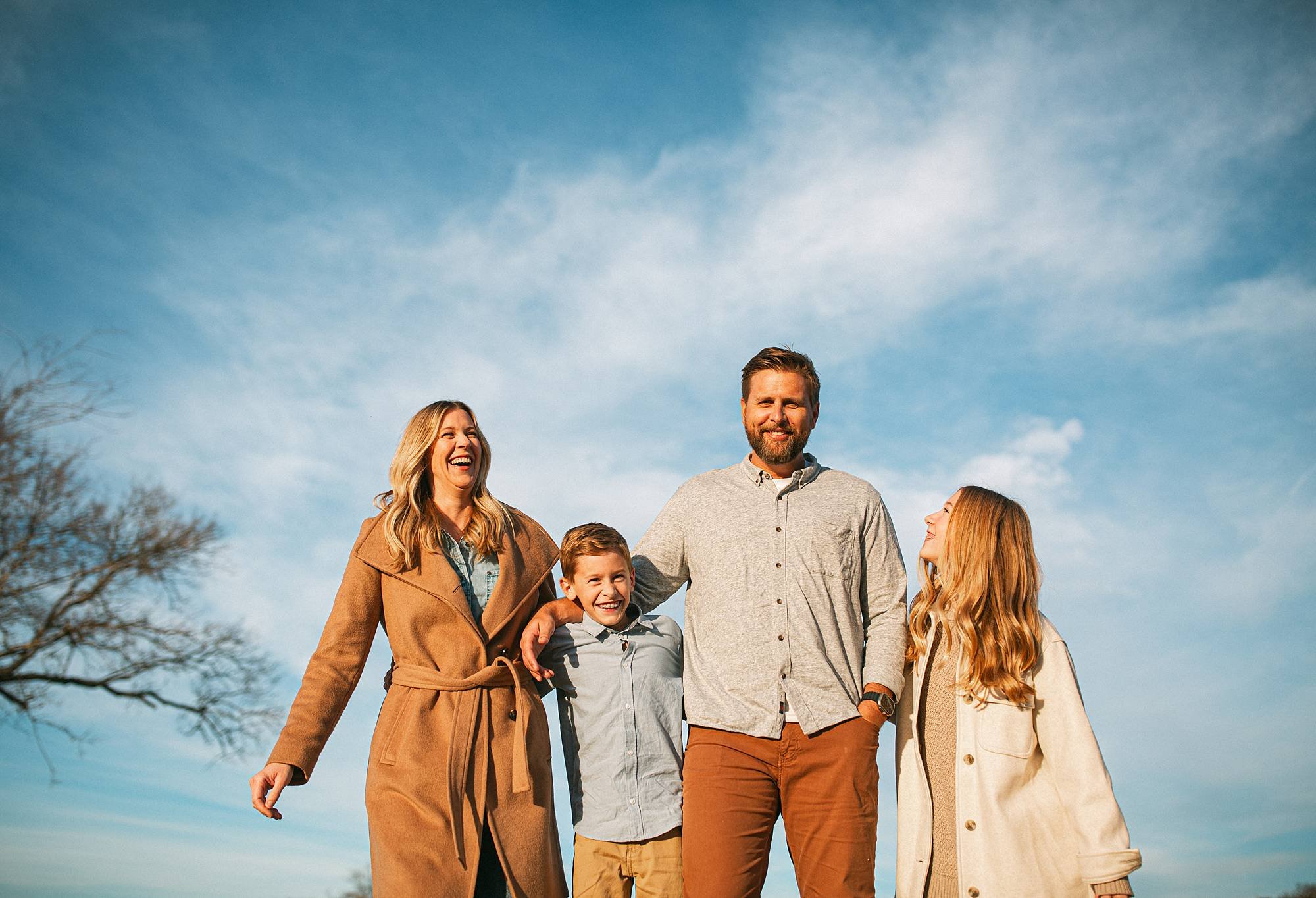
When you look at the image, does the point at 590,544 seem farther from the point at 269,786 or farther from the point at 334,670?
the point at 269,786

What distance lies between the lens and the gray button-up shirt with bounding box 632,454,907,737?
3428 mm

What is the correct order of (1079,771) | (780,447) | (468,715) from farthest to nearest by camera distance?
(780,447) → (468,715) → (1079,771)

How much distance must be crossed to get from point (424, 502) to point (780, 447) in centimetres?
142

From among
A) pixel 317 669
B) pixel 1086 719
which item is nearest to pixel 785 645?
pixel 1086 719

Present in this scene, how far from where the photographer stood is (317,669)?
11.3 ft

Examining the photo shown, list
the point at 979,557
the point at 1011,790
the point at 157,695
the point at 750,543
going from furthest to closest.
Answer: the point at 157,695
the point at 750,543
the point at 979,557
the point at 1011,790

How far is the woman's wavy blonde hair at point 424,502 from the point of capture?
11.5 feet

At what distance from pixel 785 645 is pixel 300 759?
1.78 meters

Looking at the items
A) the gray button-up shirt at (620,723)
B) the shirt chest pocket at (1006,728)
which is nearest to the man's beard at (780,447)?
the gray button-up shirt at (620,723)

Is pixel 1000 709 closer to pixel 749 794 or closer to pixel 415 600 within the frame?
pixel 749 794

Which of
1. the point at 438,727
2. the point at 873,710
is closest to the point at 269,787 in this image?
the point at 438,727

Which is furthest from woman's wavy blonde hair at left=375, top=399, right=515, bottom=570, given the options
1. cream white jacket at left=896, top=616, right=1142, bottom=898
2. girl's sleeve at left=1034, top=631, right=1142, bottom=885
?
girl's sleeve at left=1034, top=631, right=1142, bottom=885

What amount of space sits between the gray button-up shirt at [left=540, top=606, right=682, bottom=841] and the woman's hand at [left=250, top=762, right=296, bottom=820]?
98 centimetres

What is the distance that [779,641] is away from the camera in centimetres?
348
